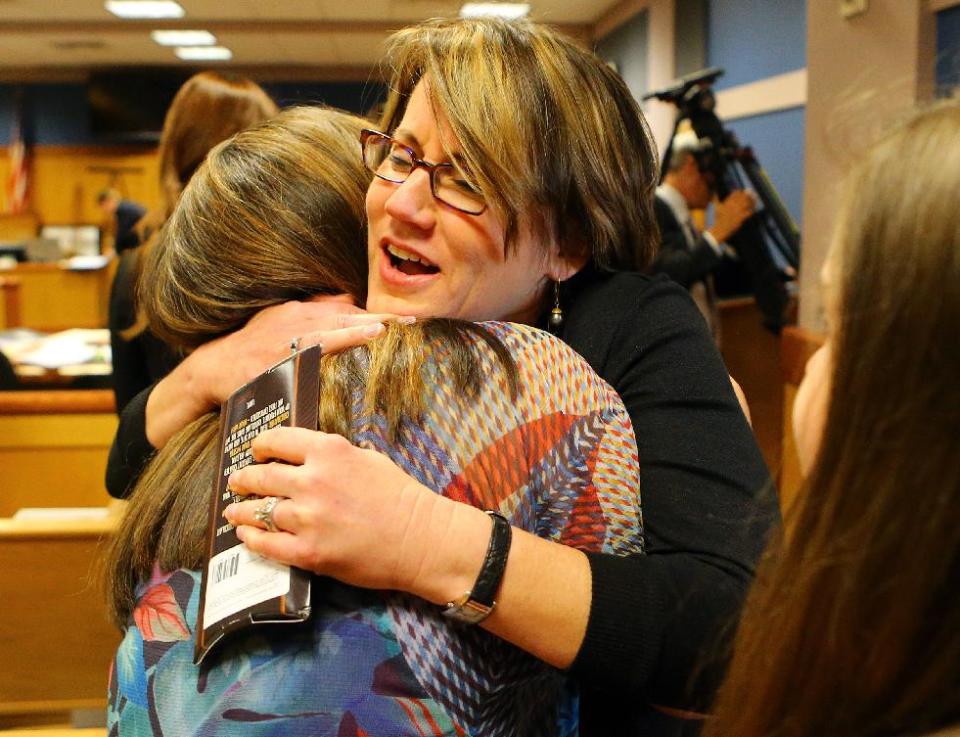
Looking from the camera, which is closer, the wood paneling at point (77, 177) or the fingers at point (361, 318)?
the fingers at point (361, 318)

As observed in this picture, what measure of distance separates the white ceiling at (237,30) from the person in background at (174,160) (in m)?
5.26

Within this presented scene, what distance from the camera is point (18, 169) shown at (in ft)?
37.6

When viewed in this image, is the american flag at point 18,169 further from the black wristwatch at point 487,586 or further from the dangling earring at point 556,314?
the black wristwatch at point 487,586

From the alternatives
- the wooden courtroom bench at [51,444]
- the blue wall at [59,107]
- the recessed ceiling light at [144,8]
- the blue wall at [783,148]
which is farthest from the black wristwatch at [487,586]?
the blue wall at [59,107]

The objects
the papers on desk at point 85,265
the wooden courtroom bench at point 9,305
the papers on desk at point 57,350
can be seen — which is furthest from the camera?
the papers on desk at point 85,265

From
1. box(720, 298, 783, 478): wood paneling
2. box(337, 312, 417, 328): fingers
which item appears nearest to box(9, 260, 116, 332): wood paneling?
box(720, 298, 783, 478): wood paneling

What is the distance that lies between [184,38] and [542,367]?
9.67 metres

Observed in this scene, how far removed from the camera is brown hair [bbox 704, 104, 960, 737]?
1.65 ft

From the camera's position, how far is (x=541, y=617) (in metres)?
0.76

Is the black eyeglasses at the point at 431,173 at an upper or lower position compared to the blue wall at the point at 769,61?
lower

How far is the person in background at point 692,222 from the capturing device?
297 centimetres

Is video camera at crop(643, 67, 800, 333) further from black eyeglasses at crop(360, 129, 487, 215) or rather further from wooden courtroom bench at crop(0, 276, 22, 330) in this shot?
wooden courtroom bench at crop(0, 276, 22, 330)

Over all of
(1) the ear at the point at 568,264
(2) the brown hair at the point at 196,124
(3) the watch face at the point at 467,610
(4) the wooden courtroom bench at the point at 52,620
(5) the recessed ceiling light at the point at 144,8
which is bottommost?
(4) the wooden courtroom bench at the point at 52,620

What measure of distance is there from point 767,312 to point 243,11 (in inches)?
250
